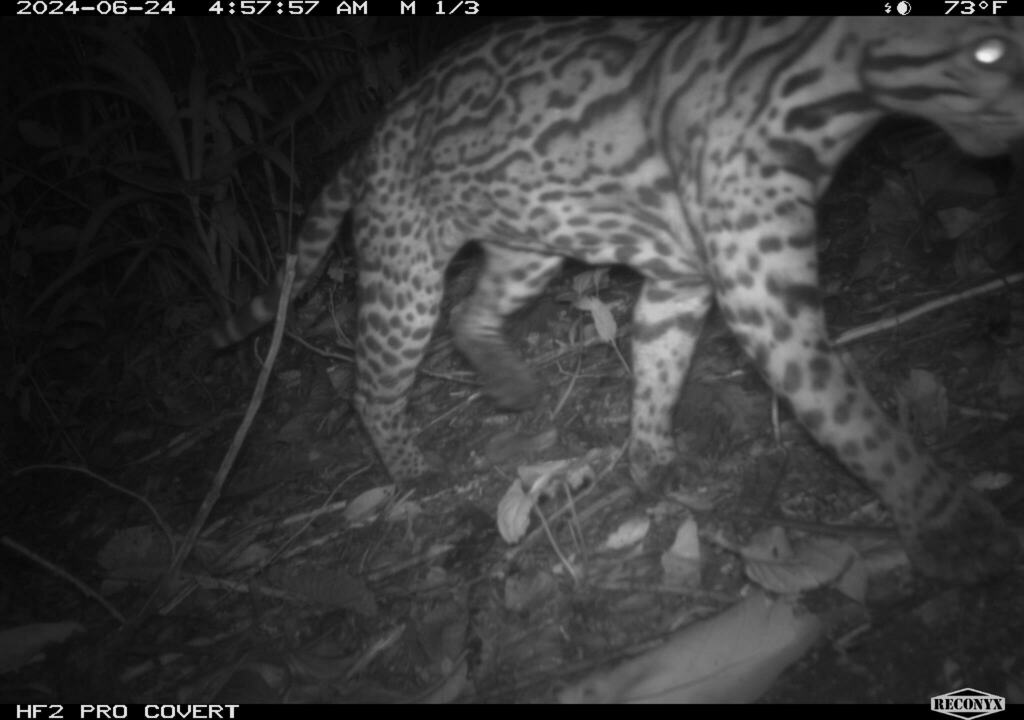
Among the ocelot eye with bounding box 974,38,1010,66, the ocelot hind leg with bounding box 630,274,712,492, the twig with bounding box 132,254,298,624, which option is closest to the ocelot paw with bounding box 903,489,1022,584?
the ocelot hind leg with bounding box 630,274,712,492

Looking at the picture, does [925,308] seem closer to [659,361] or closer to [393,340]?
[659,361]

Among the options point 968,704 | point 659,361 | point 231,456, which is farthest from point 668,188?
point 231,456

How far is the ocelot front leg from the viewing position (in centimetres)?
240

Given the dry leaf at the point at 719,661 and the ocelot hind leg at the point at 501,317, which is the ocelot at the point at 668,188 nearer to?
the ocelot hind leg at the point at 501,317

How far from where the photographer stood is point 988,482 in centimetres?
278

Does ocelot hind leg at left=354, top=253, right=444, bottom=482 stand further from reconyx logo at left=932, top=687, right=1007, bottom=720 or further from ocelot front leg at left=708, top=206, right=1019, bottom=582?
reconyx logo at left=932, top=687, right=1007, bottom=720

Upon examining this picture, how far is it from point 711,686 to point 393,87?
3461 millimetres

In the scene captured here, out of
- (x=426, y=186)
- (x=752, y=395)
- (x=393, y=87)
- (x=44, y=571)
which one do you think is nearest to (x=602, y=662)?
(x=752, y=395)

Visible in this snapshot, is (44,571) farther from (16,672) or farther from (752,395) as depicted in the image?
(752,395)

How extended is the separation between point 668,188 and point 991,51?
3.03ft

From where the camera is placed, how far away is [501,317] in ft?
11.7

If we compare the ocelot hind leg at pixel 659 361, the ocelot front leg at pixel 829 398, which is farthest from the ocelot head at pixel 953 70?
the ocelot hind leg at pixel 659 361

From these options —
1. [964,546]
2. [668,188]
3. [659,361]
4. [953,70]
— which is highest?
[953,70]

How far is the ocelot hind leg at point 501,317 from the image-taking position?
341cm
